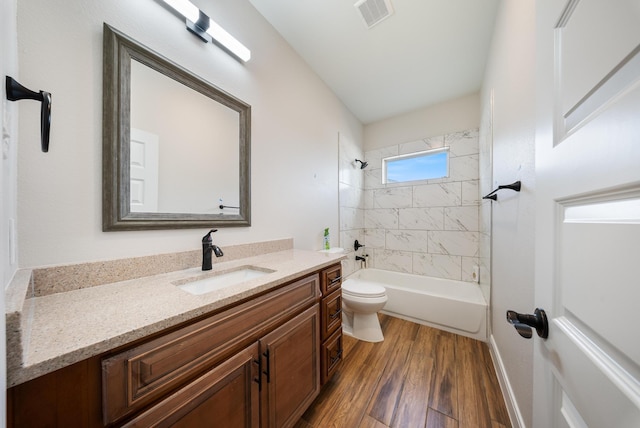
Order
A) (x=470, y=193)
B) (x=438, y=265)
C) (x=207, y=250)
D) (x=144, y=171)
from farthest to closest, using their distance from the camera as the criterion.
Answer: (x=438, y=265) < (x=470, y=193) < (x=207, y=250) < (x=144, y=171)

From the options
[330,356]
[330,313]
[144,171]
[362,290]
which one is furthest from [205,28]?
[362,290]

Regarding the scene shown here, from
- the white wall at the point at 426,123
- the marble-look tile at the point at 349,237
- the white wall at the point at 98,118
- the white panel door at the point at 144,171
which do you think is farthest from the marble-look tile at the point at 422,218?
the white panel door at the point at 144,171

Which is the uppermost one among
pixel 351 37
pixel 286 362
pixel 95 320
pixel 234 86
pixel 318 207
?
pixel 351 37

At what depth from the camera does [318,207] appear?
2.19 metres

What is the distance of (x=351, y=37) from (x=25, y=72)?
1.93m

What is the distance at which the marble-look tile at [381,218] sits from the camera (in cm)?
304

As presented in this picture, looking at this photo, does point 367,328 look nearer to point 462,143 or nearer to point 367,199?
point 367,199

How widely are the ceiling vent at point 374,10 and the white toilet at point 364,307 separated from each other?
2234mm

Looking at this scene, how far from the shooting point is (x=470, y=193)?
2572 mm

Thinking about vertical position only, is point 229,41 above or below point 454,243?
above

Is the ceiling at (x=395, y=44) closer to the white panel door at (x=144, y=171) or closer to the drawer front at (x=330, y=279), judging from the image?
the white panel door at (x=144, y=171)

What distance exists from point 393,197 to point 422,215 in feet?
1.50

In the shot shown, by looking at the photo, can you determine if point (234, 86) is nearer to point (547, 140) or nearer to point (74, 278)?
point (74, 278)

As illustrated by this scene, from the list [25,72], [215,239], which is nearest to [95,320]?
[215,239]
